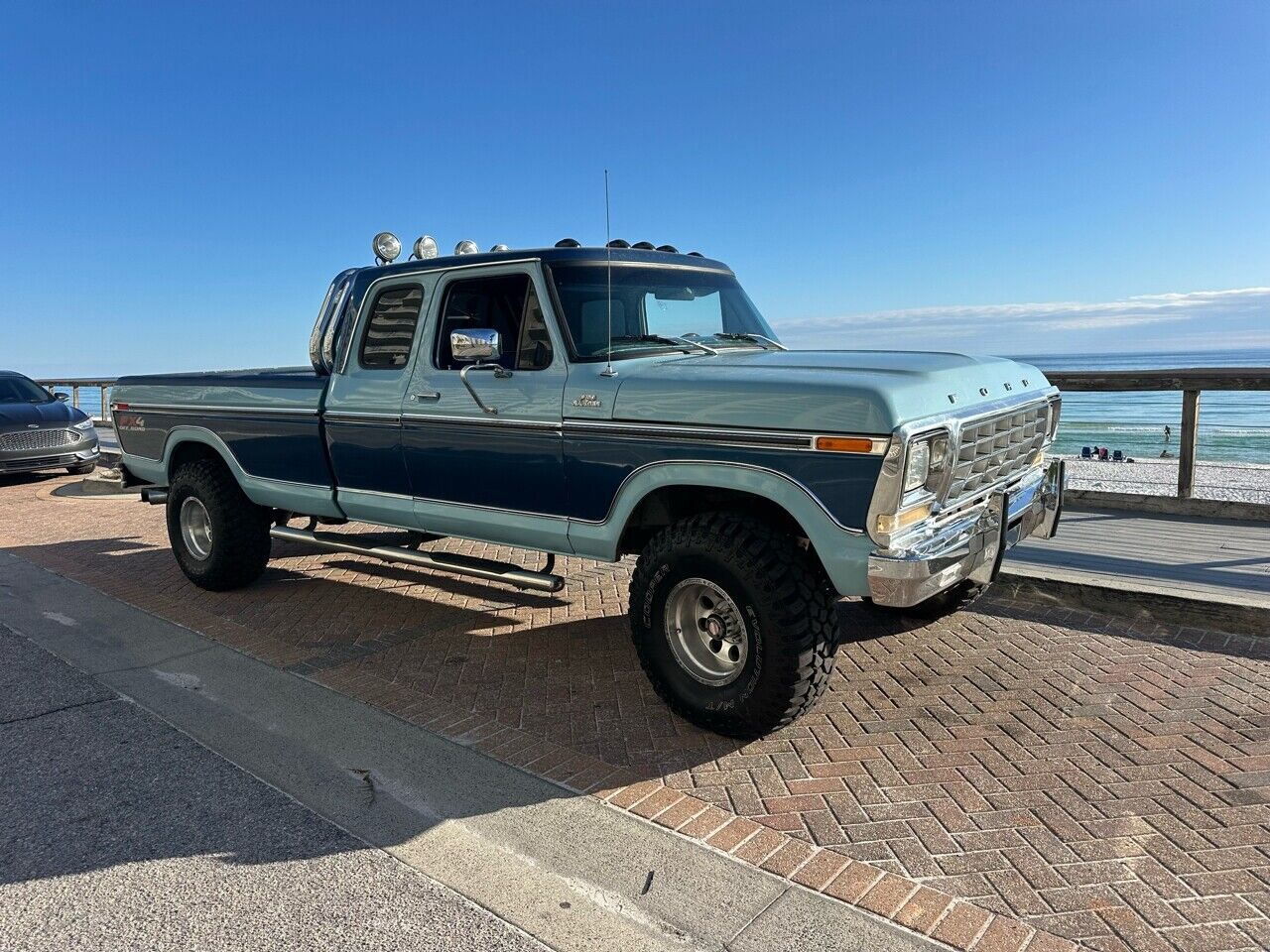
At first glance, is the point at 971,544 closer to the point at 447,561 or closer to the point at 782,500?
the point at 782,500

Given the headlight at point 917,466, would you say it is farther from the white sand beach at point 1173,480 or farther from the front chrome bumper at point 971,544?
the white sand beach at point 1173,480

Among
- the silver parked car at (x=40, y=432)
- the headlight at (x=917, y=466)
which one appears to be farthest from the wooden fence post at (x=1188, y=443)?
the silver parked car at (x=40, y=432)

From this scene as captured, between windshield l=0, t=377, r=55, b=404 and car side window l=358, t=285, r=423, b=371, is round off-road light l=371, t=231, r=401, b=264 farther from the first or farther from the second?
windshield l=0, t=377, r=55, b=404

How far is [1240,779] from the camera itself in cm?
359

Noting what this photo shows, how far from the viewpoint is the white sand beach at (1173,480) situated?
8188mm

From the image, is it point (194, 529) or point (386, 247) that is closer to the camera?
point (386, 247)

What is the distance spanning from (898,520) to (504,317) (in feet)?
8.37

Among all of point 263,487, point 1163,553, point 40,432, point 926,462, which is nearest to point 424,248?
point 263,487

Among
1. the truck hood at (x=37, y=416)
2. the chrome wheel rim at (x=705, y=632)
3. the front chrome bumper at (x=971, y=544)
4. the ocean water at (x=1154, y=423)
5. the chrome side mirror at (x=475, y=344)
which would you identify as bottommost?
the ocean water at (x=1154, y=423)

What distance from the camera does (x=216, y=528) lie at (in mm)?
6516

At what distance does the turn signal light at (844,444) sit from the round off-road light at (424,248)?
132 inches

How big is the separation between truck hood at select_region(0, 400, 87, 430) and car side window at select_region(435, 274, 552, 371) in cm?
1113

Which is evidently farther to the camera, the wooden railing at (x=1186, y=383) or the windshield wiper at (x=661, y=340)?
the wooden railing at (x=1186, y=383)

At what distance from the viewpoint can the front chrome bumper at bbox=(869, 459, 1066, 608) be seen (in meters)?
3.58
